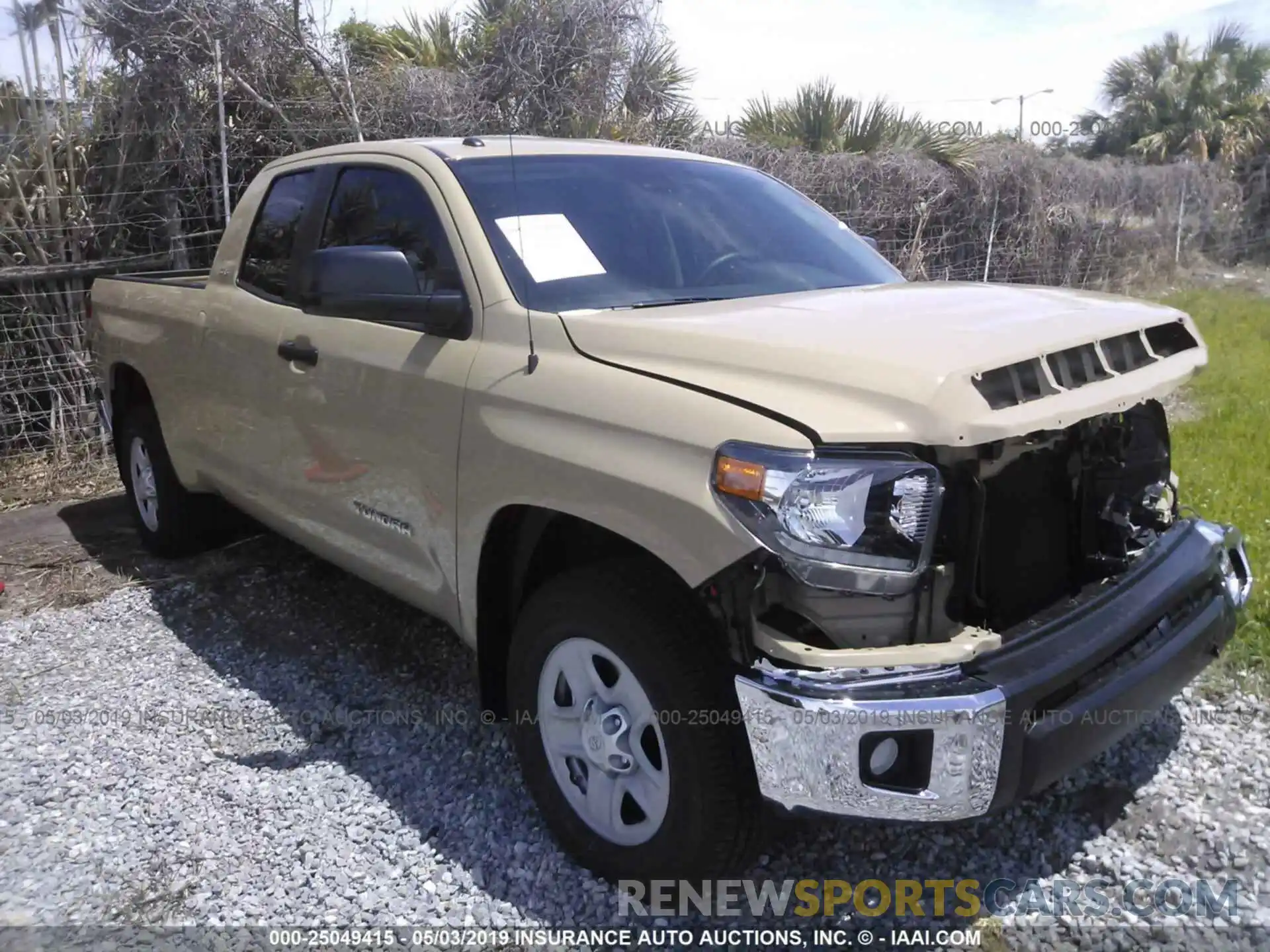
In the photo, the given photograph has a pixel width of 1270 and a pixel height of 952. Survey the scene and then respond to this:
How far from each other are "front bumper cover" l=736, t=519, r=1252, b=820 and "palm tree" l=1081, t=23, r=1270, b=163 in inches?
762

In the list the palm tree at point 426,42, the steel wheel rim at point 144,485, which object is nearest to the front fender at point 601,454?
the steel wheel rim at point 144,485

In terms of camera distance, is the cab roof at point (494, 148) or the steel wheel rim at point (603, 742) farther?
the cab roof at point (494, 148)

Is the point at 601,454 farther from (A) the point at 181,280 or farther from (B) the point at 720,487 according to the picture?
(A) the point at 181,280

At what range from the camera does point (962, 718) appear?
6.66 ft

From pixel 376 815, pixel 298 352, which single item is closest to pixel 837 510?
pixel 376 815

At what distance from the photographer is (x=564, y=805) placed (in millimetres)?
2746

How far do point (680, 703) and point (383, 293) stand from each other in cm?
150

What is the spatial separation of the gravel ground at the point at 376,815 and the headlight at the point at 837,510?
0.76 metres

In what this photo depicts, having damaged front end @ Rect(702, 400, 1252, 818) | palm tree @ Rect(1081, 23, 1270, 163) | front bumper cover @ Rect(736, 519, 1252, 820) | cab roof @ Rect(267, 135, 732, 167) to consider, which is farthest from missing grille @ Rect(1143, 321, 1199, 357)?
palm tree @ Rect(1081, 23, 1270, 163)

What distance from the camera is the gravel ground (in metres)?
2.69

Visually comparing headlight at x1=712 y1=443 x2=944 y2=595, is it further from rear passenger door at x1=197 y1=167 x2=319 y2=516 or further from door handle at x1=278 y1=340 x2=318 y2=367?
rear passenger door at x1=197 y1=167 x2=319 y2=516

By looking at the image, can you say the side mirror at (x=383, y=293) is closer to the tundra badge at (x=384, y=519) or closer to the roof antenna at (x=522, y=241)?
the roof antenna at (x=522, y=241)

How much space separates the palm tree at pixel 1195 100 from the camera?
18.9m

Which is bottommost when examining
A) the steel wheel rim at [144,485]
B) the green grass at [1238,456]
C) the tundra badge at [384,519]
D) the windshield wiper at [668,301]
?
the green grass at [1238,456]
